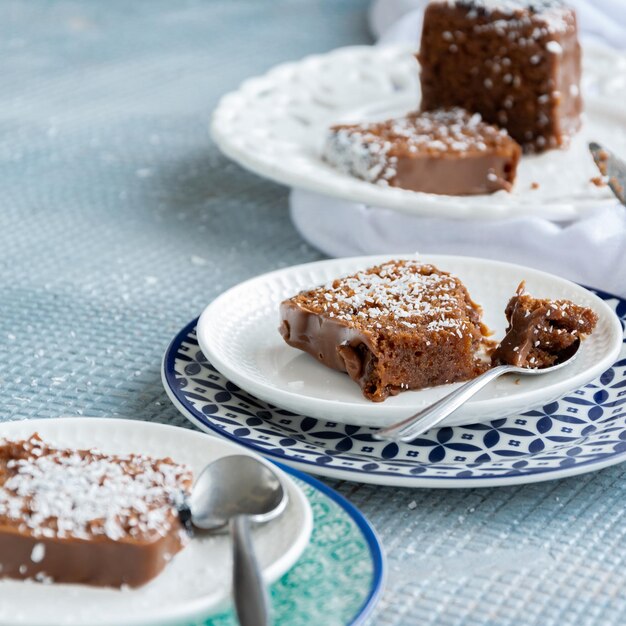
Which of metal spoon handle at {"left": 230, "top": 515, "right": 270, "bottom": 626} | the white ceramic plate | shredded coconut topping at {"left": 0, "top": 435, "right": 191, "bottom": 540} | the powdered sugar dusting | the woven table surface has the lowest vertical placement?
the woven table surface

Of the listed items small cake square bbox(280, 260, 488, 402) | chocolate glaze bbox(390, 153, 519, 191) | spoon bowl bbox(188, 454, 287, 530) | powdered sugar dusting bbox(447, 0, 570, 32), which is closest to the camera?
spoon bowl bbox(188, 454, 287, 530)

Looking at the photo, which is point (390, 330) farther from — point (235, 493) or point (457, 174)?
point (457, 174)

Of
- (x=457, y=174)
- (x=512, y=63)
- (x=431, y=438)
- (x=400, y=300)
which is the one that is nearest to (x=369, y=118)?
(x=512, y=63)

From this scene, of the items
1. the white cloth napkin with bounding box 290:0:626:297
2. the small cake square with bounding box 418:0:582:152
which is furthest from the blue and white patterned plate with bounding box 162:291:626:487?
the small cake square with bounding box 418:0:582:152

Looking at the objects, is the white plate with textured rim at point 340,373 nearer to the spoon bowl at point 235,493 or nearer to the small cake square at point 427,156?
the spoon bowl at point 235,493

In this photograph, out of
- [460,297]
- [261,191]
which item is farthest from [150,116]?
[460,297]

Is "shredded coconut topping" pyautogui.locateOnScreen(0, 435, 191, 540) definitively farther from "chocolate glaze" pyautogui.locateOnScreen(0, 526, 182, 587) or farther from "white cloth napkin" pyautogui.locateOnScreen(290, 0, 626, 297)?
"white cloth napkin" pyautogui.locateOnScreen(290, 0, 626, 297)
